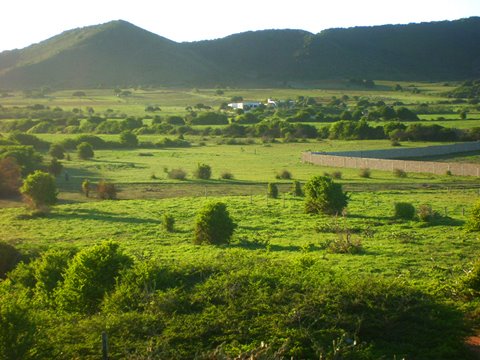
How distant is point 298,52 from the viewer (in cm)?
18275

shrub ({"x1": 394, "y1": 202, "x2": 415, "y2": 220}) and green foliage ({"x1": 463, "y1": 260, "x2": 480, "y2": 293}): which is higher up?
green foliage ({"x1": 463, "y1": 260, "x2": 480, "y2": 293})

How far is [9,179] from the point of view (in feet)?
126

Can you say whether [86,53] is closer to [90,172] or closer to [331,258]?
[90,172]

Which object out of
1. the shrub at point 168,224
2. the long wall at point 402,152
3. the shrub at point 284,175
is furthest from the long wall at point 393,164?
the shrub at point 168,224

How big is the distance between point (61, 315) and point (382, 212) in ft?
57.0

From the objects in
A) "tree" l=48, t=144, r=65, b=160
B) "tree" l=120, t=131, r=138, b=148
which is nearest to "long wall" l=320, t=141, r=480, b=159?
"tree" l=48, t=144, r=65, b=160

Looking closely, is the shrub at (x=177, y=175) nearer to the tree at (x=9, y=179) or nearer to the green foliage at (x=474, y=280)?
the tree at (x=9, y=179)

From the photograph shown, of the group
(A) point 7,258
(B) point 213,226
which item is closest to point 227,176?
(B) point 213,226

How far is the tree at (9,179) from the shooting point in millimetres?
38044

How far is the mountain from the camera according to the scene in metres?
155

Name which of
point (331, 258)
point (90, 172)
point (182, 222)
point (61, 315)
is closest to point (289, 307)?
point (61, 315)

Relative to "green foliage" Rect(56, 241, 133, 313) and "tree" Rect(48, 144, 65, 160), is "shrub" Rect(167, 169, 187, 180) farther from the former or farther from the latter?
"green foliage" Rect(56, 241, 133, 313)

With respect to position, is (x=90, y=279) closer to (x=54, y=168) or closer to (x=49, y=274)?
(x=49, y=274)

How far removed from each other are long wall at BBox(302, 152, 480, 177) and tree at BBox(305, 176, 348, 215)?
15.3 m
